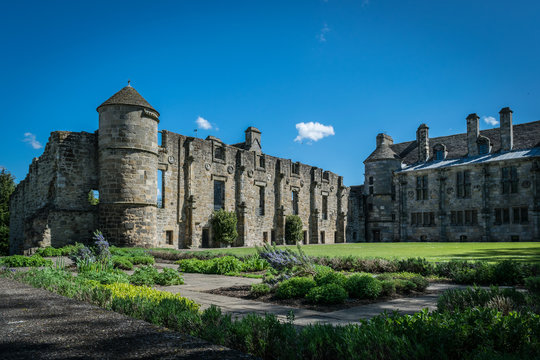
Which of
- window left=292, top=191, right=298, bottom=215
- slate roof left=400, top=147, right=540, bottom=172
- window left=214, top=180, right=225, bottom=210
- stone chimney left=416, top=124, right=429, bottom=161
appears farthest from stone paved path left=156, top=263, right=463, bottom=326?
stone chimney left=416, top=124, right=429, bottom=161

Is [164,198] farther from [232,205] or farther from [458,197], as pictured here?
[458,197]

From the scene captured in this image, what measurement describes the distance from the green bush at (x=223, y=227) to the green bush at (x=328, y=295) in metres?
22.7

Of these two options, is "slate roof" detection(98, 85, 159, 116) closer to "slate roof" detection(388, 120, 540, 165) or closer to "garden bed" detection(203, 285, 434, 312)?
"garden bed" detection(203, 285, 434, 312)

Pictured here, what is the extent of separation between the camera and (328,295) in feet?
23.0

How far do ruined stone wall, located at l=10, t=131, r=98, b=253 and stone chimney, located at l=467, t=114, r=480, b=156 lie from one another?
34223 millimetres

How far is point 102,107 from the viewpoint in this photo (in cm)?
2223

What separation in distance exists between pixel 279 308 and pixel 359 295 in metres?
1.75

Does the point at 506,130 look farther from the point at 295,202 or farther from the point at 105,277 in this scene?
the point at 105,277

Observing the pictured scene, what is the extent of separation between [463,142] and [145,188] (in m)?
33.3

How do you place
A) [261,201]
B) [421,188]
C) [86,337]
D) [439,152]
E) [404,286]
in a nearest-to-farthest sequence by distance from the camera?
1. [86,337]
2. [404,286]
3. [261,201]
4. [421,188]
5. [439,152]

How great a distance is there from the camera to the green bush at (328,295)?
7023 mm

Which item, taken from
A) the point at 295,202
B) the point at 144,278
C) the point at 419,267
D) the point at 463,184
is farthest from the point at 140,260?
the point at 463,184

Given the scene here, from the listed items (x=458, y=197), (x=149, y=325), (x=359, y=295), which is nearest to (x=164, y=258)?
(x=359, y=295)

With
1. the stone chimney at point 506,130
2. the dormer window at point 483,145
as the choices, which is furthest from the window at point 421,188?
the stone chimney at point 506,130
